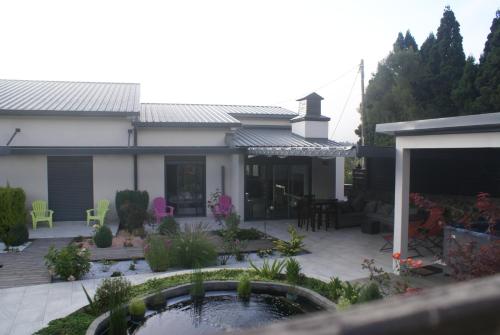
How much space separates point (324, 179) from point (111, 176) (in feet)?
28.0

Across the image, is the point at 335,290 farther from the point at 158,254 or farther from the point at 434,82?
the point at 434,82

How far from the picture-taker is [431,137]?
23.7 feet

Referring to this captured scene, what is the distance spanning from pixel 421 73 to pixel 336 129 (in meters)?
12.4

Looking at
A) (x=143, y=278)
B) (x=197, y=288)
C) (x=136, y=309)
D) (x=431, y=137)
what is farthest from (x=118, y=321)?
(x=431, y=137)

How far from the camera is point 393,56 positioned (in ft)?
65.6

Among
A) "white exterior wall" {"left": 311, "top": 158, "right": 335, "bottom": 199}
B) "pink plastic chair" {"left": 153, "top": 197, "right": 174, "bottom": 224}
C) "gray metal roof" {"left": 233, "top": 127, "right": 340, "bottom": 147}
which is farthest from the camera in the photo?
"white exterior wall" {"left": 311, "top": 158, "right": 335, "bottom": 199}

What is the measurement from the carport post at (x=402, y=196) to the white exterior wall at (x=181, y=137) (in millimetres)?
8874

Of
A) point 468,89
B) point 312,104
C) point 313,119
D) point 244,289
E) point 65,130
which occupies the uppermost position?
point 468,89

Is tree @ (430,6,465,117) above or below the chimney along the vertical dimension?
above

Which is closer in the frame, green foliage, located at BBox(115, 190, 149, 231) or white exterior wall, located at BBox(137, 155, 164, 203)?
green foliage, located at BBox(115, 190, 149, 231)

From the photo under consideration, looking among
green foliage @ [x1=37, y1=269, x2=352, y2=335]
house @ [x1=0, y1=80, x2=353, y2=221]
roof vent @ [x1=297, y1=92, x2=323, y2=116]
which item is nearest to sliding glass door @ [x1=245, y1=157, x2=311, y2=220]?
house @ [x1=0, y1=80, x2=353, y2=221]

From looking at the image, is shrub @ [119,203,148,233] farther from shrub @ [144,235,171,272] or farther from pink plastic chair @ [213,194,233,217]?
shrub @ [144,235,171,272]

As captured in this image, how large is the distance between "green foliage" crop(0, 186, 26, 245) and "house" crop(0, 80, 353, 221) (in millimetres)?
1640

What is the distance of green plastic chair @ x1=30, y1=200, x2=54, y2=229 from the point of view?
42.4ft
